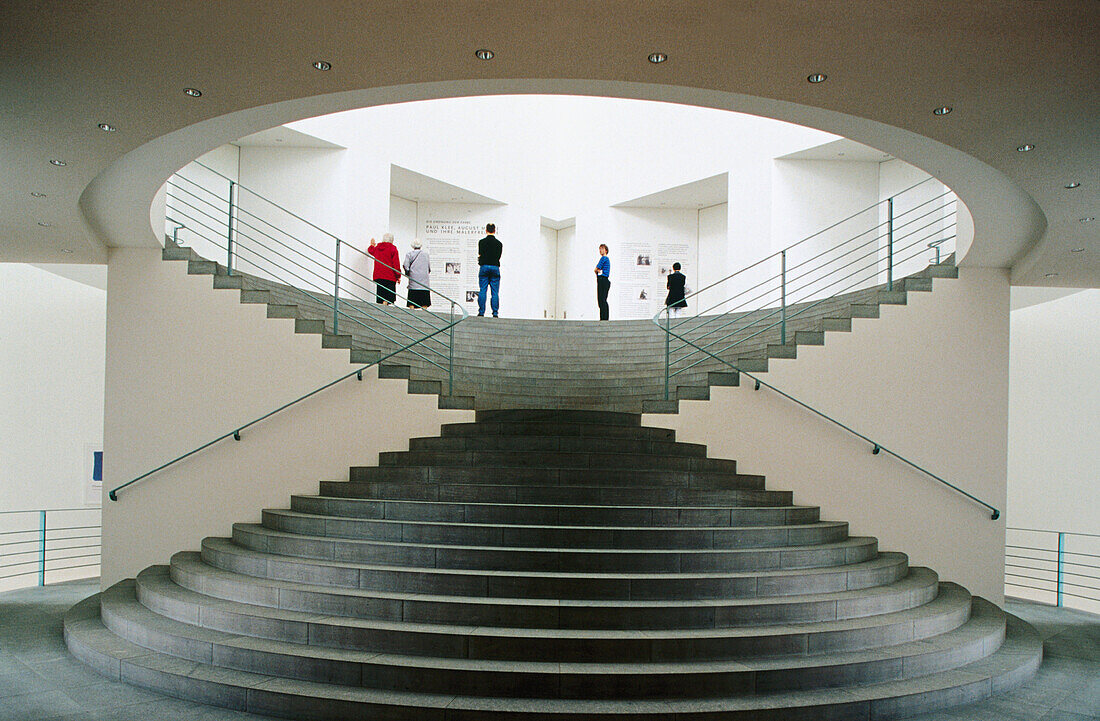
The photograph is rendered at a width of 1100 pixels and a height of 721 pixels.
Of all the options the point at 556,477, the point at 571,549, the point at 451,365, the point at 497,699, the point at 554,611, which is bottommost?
the point at 497,699

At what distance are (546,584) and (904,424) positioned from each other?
484 centimetres

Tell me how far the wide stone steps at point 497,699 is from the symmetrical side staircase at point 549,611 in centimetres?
2

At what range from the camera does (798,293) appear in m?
12.5

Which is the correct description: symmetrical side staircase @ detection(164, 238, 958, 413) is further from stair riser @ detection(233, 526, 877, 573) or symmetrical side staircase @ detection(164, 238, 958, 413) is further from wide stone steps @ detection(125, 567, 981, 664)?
wide stone steps @ detection(125, 567, 981, 664)

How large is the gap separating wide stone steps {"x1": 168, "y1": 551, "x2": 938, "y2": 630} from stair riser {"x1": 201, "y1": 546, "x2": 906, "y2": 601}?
56mm

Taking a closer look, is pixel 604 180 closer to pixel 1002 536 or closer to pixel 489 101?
pixel 489 101

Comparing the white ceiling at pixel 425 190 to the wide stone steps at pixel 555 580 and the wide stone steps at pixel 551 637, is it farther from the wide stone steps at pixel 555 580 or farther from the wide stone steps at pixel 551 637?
the wide stone steps at pixel 551 637

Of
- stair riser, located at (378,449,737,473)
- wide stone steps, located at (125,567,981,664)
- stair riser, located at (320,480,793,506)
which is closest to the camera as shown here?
wide stone steps, located at (125,567,981,664)

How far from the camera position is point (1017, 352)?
1227 centimetres

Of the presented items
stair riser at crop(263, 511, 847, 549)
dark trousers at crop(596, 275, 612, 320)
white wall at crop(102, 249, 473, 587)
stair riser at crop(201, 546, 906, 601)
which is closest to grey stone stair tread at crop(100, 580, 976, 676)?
stair riser at crop(201, 546, 906, 601)

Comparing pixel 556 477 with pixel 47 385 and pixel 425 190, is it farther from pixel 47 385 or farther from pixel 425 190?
pixel 425 190

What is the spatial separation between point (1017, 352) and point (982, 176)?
765cm

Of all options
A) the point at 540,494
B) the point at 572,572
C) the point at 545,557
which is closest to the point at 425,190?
the point at 540,494

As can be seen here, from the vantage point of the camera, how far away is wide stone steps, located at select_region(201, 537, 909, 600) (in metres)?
5.30
